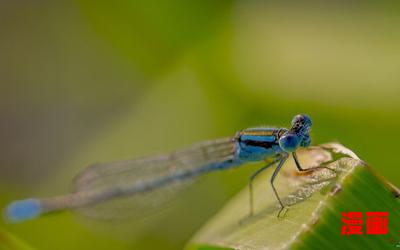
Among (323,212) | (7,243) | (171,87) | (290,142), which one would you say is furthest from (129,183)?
(323,212)

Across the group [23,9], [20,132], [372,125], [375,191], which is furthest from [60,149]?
[375,191]

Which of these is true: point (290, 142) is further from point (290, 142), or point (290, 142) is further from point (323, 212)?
point (323, 212)

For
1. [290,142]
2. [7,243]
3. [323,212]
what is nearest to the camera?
[323,212]

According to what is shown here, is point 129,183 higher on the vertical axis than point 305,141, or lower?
higher

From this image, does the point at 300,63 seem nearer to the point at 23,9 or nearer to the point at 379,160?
the point at 379,160

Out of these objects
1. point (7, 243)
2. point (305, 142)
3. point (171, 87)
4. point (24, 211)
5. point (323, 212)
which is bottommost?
point (323, 212)

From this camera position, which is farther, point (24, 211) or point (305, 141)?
point (24, 211)

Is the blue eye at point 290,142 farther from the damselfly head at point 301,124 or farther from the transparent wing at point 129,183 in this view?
the transparent wing at point 129,183
